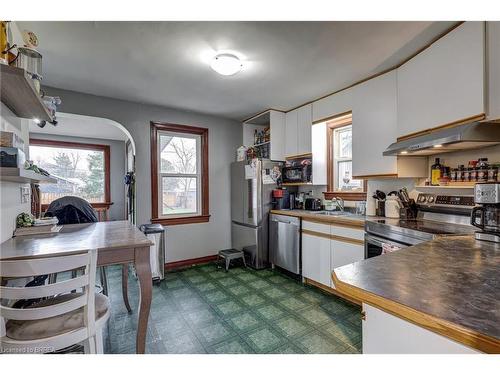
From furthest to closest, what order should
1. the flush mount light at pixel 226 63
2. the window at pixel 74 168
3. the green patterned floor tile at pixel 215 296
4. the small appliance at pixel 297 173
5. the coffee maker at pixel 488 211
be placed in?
the window at pixel 74 168 → the small appliance at pixel 297 173 → the green patterned floor tile at pixel 215 296 → the flush mount light at pixel 226 63 → the coffee maker at pixel 488 211

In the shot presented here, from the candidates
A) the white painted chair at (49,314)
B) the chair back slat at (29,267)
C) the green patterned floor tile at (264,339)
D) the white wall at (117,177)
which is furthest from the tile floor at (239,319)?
the white wall at (117,177)

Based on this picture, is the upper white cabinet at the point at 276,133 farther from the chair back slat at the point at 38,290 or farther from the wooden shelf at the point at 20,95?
the chair back slat at the point at 38,290

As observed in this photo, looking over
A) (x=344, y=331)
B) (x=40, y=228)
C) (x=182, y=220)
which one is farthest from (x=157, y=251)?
(x=344, y=331)

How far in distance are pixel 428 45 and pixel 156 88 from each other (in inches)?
106

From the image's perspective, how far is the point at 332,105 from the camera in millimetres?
2965

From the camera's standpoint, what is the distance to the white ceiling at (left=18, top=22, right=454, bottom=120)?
1.74 meters

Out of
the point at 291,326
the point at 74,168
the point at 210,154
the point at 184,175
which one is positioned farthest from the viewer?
the point at 74,168

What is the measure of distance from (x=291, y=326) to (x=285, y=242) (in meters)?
1.27

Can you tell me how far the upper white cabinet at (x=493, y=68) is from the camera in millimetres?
1510

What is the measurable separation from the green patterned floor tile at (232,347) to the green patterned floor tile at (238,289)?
0.84 meters

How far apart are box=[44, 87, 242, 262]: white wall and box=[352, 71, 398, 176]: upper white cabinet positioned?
2130 millimetres

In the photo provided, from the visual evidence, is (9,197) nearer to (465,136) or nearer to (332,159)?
(465,136)

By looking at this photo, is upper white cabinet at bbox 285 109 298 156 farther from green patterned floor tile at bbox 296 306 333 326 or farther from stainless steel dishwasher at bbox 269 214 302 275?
green patterned floor tile at bbox 296 306 333 326
